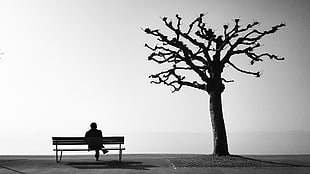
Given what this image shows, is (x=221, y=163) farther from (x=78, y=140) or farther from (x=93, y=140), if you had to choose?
(x=78, y=140)

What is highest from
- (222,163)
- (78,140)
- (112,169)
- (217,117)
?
(217,117)

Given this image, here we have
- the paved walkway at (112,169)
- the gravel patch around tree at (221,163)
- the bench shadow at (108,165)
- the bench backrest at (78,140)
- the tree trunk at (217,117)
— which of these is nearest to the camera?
the paved walkway at (112,169)

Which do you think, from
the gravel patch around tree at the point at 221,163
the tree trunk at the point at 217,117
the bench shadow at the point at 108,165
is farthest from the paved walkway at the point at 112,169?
the tree trunk at the point at 217,117

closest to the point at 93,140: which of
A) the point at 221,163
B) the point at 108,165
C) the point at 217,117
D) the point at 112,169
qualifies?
the point at 108,165

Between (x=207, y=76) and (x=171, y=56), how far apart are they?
208 cm

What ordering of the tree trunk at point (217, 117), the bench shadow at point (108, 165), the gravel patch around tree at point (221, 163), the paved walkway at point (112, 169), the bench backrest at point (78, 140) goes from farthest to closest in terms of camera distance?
the tree trunk at point (217, 117), the bench backrest at point (78, 140), the gravel patch around tree at point (221, 163), the bench shadow at point (108, 165), the paved walkway at point (112, 169)

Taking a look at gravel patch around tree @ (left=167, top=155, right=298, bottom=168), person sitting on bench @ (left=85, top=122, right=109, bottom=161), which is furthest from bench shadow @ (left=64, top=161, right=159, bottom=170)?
gravel patch around tree @ (left=167, top=155, right=298, bottom=168)

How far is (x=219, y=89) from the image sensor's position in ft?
75.0

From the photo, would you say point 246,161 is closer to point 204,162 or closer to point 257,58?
point 204,162

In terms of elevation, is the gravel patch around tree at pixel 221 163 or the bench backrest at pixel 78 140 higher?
the bench backrest at pixel 78 140

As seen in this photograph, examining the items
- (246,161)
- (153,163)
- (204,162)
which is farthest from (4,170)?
(246,161)

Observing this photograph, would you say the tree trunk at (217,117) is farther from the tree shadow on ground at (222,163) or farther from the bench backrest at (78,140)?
the bench backrest at (78,140)

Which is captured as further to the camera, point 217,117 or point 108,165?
point 217,117

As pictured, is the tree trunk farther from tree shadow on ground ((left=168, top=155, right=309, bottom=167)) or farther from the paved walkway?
the paved walkway
